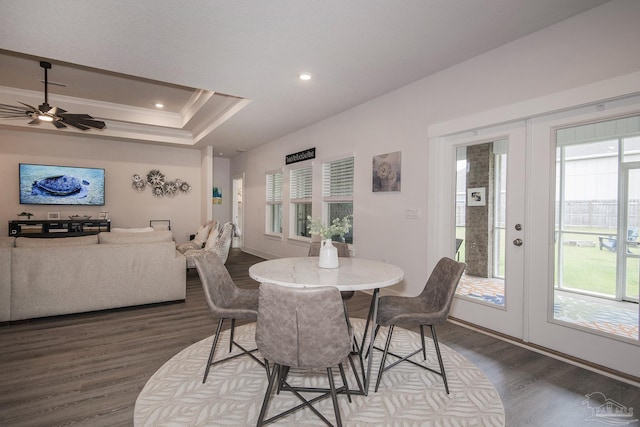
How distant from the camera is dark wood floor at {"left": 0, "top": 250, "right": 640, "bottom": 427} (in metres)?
1.89

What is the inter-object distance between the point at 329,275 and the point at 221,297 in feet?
2.79

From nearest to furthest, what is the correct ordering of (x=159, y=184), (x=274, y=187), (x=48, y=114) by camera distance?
1. (x=48, y=114)
2. (x=274, y=187)
3. (x=159, y=184)

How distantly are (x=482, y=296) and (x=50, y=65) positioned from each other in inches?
246

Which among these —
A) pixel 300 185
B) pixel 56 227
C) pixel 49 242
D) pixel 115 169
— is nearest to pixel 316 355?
pixel 49 242

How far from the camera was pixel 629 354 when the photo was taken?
2.28m

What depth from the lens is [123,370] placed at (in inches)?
94.0

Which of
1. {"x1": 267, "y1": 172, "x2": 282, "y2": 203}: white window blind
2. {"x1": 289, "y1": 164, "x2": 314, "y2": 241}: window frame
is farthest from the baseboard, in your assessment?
{"x1": 267, "y1": 172, "x2": 282, "y2": 203}: white window blind

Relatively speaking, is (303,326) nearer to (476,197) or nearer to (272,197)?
(476,197)

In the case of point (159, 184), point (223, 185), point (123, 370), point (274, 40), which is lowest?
point (123, 370)

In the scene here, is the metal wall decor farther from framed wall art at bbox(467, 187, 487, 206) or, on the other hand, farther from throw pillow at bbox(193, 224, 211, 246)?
framed wall art at bbox(467, 187, 487, 206)

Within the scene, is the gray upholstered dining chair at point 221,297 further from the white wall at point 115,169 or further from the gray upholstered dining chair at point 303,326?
the white wall at point 115,169

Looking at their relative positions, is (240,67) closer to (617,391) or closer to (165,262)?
(165,262)

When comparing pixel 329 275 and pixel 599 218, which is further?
pixel 599 218

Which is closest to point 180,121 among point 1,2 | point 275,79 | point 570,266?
point 275,79
